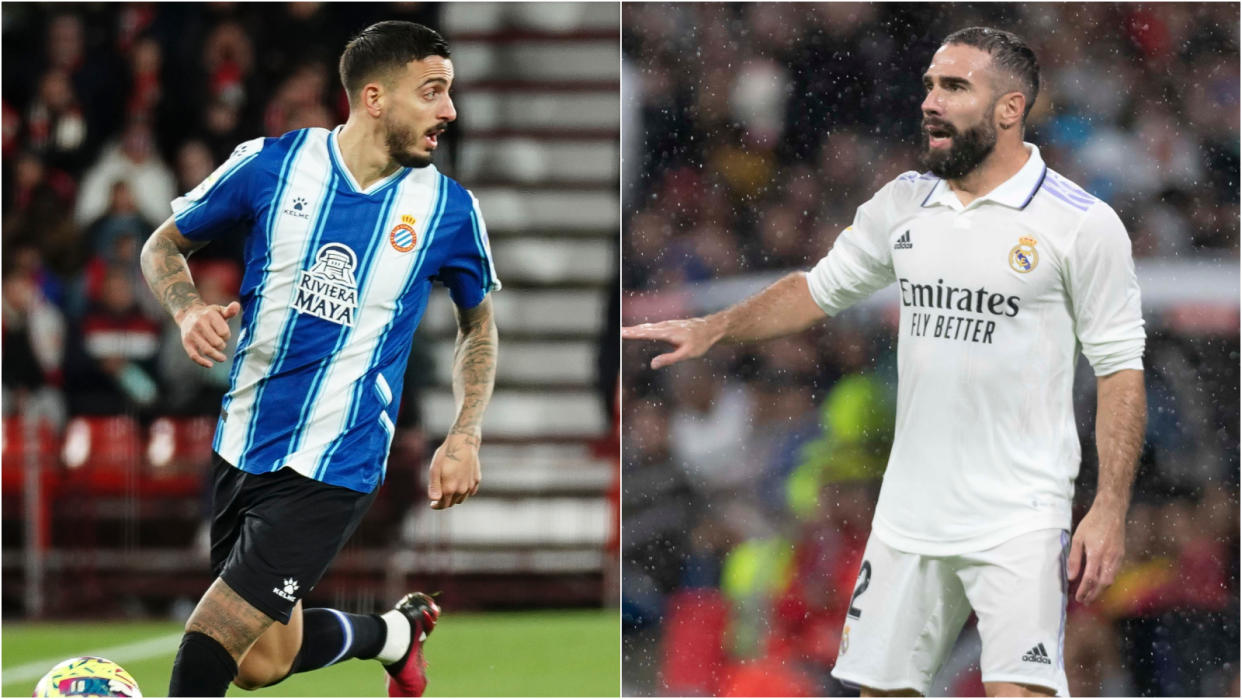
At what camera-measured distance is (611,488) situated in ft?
30.0

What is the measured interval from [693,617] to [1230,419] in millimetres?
1752

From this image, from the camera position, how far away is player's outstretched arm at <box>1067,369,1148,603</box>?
4.49 m

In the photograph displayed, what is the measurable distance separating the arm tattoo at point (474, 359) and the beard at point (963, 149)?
4.23ft

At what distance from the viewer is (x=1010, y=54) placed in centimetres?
480

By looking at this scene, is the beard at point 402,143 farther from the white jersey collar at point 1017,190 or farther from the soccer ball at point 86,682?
the soccer ball at point 86,682

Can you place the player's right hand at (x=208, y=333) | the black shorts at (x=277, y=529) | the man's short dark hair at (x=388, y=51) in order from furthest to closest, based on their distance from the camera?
the man's short dark hair at (x=388, y=51), the black shorts at (x=277, y=529), the player's right hand at (x=208, y=333)

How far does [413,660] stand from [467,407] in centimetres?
102

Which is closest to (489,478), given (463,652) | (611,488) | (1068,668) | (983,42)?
(611,488)

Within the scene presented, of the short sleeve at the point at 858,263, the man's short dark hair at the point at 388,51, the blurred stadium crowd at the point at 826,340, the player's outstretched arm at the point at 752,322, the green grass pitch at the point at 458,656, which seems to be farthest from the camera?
the green grass pitch at the point at 458,656

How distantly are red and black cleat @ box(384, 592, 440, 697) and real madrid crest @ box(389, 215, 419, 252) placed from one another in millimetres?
1249

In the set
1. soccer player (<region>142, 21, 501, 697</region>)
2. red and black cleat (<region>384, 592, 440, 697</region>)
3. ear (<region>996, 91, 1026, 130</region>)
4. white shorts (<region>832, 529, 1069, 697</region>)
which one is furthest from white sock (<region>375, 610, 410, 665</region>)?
ear (<region>996, 91, 1026, 130</region>)

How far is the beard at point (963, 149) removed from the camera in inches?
185

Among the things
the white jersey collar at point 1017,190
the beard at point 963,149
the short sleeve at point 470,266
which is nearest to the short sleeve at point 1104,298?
the white jersey collar at point 1017,190

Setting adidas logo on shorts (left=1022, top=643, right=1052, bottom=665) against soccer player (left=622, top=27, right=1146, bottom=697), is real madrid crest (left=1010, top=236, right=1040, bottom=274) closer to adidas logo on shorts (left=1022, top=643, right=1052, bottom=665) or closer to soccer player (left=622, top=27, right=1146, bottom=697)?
soccer player (left=622, top=27, right=1146, bottom=697)
